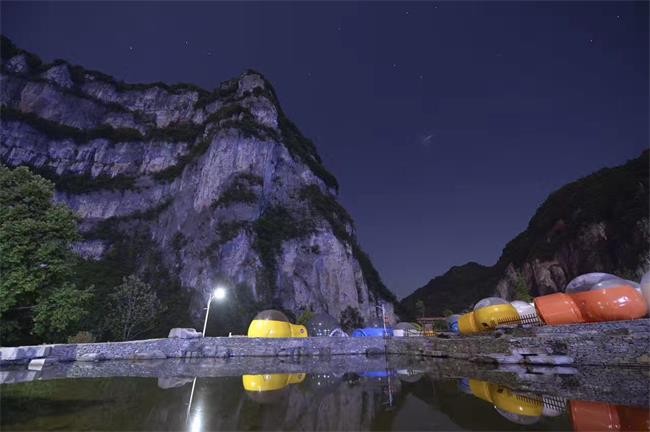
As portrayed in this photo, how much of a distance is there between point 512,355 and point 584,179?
263 feet

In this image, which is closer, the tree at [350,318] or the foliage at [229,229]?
the foliage at [229,229]

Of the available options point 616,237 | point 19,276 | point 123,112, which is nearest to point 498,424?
point 19,276

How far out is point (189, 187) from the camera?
2576 inches

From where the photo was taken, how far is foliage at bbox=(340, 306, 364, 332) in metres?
58.2

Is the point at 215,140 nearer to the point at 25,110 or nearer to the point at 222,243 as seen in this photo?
the point at 222,243

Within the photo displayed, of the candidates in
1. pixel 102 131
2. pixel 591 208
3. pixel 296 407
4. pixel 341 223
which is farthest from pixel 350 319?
pixel 102 131

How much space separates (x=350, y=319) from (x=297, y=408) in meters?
54.6

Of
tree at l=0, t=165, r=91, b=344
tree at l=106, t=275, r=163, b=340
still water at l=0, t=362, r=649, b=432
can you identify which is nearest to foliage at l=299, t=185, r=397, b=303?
tree at l=106, t=275, r=163, b=340

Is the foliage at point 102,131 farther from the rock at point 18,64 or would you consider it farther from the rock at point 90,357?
the rock at point 90,357

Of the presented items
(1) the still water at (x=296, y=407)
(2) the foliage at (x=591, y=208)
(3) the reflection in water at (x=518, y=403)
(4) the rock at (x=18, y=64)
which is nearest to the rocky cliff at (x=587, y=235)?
(2) the foliage at (x=591, y=208)

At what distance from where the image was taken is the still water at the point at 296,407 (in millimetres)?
5574

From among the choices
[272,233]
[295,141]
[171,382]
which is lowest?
[171,382]

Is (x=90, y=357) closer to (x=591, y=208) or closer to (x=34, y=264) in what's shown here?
(x=34, y=264)

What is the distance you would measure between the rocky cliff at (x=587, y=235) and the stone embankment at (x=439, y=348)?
31.9 meters
